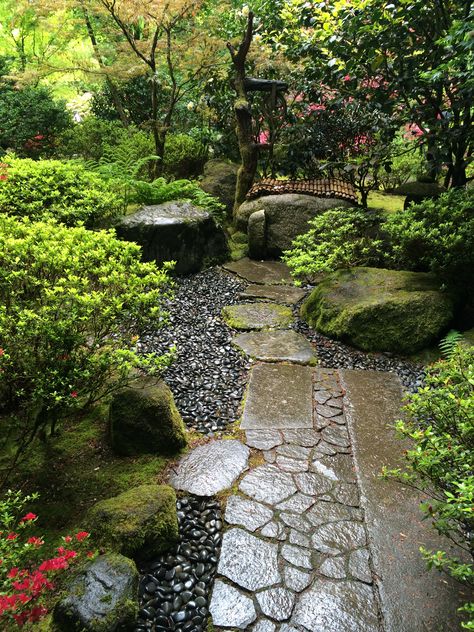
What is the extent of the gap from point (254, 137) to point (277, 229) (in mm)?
2443

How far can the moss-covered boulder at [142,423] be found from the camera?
9.60 feet

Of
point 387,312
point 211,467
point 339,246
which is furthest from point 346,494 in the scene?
point 339,246

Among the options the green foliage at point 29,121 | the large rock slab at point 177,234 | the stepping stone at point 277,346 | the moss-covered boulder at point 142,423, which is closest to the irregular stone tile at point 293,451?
the moss-covered boulder at point 142,423

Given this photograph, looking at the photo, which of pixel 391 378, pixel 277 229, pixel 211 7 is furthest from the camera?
pixel 211 7

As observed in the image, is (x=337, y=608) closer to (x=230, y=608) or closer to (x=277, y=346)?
(x=230, y=608)

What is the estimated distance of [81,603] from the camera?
5.98 ft

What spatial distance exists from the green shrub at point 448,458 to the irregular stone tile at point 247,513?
2.84 ft

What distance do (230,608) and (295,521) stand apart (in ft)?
2.12

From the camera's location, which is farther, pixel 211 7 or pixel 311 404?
pixel 211 7

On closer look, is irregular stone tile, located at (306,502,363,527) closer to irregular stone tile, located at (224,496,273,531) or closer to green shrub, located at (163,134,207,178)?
irregular stone tile, located at (224,496,273,531)

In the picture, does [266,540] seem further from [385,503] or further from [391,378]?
[391,378]

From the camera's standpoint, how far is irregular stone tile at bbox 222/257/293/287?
6434 millimetres

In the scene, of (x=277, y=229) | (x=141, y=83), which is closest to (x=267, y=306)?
(x=277, y=229)

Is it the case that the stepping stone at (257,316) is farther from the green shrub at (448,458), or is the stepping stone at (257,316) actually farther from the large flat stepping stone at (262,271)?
the green shrub at (448,458)
